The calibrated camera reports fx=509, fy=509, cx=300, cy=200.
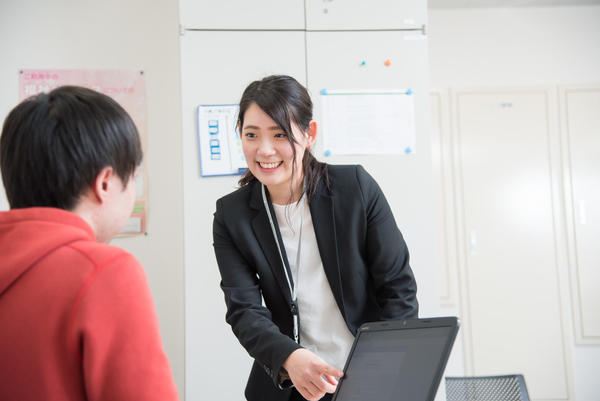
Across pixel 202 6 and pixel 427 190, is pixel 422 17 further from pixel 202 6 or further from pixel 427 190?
pixel 202 6

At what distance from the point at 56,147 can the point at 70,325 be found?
0.72ft

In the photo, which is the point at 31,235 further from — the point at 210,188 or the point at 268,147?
the point at 210,188

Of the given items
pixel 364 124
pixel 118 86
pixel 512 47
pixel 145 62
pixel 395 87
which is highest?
pixel 512 47

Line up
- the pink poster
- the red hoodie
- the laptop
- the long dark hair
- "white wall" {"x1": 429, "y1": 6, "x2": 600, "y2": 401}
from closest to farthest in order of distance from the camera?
the red hoodie
the laptop
the long dark hair
the pink poster
"white wall" {"x1": 429, "y1": 6, "x2": 600, "y2": 401}

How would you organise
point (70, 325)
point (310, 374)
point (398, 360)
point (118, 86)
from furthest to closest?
point (118, 86) → point (310, 374) → point (398, 360) → point (70, 325)

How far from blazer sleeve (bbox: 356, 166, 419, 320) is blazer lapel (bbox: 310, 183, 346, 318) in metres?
0.09

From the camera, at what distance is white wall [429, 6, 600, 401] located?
135 inches

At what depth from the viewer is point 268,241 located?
1273mm

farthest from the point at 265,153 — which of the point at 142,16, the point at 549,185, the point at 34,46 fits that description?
the point at 549,185

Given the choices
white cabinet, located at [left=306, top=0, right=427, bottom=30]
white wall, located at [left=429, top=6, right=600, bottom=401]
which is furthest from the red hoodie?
white wall, located at [left=429, top=6, right=600, bottom=401]

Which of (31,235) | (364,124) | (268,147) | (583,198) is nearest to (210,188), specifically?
(364,124)

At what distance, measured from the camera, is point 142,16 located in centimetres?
276

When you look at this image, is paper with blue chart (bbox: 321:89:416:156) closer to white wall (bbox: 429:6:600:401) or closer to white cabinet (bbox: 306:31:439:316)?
white cabinet (bbox: 306:31:439:316)

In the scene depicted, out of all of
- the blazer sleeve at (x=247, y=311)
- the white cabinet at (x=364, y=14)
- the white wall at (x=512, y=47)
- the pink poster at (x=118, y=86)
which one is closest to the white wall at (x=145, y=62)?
the pink poster at (x=118, y=86)
